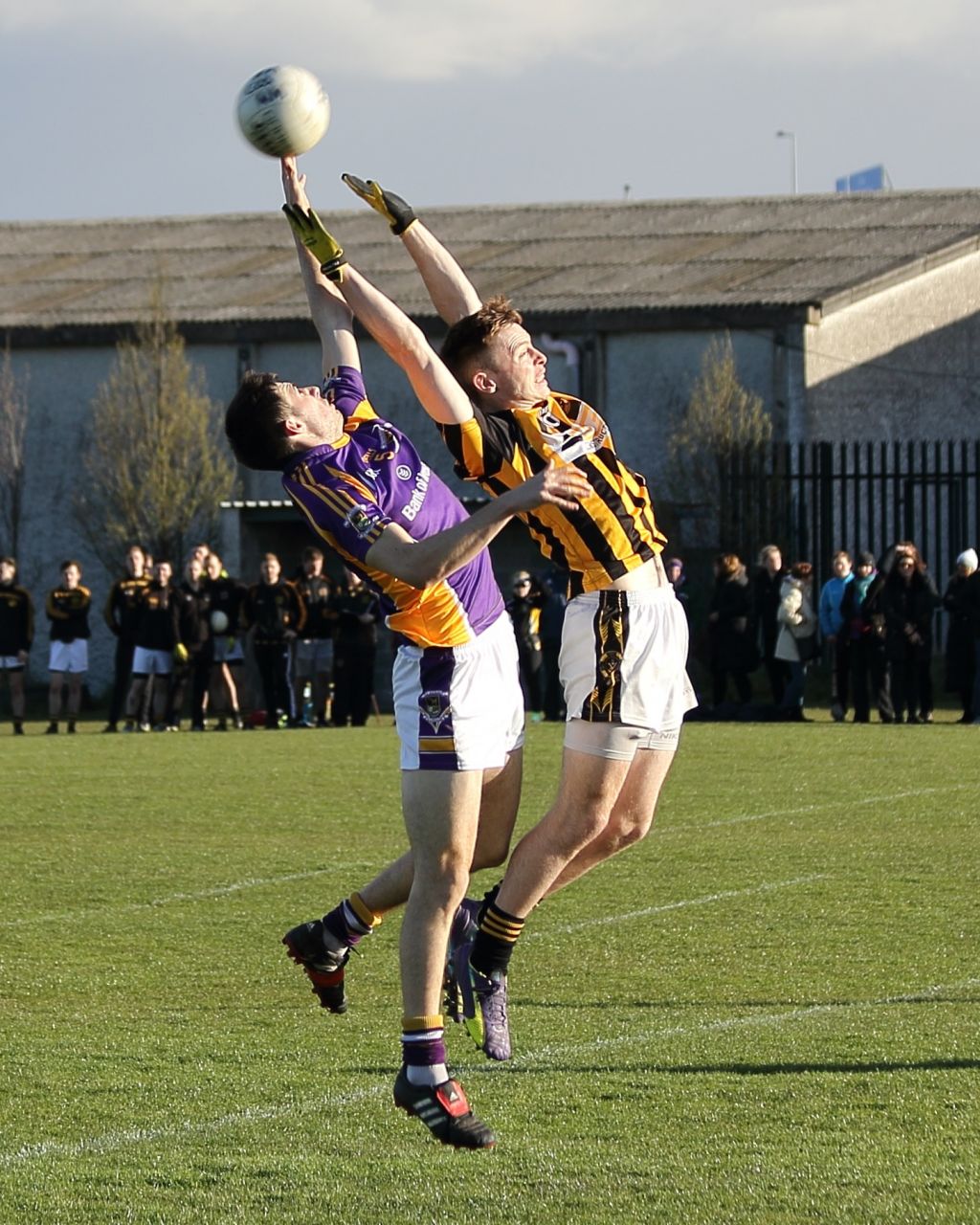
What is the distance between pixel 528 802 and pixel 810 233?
80.7 feet

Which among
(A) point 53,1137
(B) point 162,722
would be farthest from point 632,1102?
(B) point 162,722

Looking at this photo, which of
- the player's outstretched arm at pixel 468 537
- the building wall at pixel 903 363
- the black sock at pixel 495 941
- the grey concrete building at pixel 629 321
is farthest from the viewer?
the building wall at pixel 903 363

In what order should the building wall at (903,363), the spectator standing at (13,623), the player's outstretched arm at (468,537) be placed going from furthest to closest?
1. the building wall at (903,363)
2. the spectator standing at (13,623)
3. the player's outstretched arm at (468,537)

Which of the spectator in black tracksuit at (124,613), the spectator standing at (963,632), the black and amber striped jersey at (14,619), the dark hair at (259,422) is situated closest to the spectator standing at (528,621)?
the spectator in black tracksuit at (124,613)

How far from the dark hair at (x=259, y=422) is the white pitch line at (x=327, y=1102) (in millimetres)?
1903

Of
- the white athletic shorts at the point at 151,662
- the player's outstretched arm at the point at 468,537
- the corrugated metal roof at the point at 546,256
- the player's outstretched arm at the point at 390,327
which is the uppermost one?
the corrugated metal roof at the point at 546,256

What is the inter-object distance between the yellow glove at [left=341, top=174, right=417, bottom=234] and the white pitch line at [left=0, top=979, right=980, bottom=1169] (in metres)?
2.70

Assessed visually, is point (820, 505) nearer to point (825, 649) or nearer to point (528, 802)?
point (825, 649)

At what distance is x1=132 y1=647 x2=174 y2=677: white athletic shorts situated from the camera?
23.3 m

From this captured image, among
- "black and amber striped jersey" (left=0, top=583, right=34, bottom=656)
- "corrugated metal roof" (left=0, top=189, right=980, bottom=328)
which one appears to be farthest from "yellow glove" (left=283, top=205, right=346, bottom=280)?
"corrugated metal roof" (left=0, top=189, right=980, bottom=328)

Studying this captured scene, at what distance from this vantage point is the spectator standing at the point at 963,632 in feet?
72.5

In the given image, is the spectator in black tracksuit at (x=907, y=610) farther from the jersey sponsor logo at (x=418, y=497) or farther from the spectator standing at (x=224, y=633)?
the jersey sponsor logo at (x=418, y=497)

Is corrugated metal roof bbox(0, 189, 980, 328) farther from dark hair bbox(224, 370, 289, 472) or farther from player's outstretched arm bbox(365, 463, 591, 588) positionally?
player's outstretched arm bbox(365, 463, 591, 588)

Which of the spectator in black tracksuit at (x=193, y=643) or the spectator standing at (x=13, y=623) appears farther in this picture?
the spectator in black tracksuit at (x=193, y=643)
